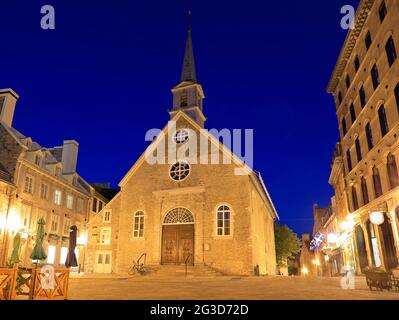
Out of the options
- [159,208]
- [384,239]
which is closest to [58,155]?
[159,208]

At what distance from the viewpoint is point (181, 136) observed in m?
24.7

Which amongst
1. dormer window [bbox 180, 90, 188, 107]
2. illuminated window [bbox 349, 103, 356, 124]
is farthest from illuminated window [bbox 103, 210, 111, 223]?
illuminated window [bbox 349, 103, 356, 124]

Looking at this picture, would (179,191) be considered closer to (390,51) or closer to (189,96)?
(189,96)

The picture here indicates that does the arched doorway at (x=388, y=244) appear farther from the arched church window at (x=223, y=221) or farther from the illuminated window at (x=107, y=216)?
the illuminated window at (x=107, y=216)

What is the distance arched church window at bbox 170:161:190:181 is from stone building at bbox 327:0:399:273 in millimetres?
11535

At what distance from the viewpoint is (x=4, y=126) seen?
26203mm

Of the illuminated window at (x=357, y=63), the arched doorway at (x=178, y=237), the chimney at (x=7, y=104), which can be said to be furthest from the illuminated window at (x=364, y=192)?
the chimney at (x=7, y=104)

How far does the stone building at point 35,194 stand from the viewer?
77.0 feet

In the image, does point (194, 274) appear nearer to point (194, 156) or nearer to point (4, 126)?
point (194, 156)

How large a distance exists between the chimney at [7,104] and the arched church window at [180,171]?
49.0ft

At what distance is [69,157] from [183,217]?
16.8 meters

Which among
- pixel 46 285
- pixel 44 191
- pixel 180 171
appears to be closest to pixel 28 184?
pixel 44 191

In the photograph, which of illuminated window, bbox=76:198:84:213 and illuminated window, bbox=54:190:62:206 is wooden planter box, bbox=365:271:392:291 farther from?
illuminated window, bbox=76:198:84:213

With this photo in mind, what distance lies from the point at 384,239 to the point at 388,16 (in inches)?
441
